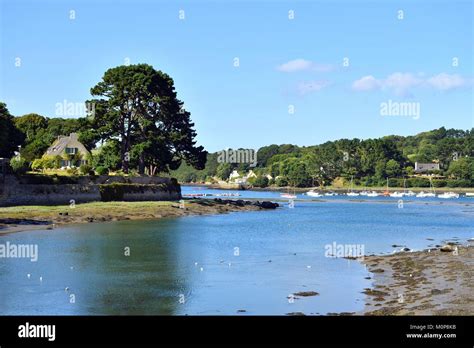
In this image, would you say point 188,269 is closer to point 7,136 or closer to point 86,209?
point 86,209

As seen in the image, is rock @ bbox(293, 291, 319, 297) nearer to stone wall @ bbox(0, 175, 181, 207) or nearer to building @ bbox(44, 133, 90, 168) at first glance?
stone wall @ bbox(0, 175, 181, 207)

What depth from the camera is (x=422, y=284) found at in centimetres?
3241

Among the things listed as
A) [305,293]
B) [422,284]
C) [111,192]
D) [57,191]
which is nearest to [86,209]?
[57,191]

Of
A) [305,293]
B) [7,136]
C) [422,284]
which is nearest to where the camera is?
[305,293]

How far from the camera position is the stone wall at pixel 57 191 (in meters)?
72.2

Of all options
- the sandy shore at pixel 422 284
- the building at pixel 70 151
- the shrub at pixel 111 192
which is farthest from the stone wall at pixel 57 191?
the sandy shore at pixel 422 284

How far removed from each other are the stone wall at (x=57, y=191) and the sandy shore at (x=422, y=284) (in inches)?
1747

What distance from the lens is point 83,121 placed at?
100375mm

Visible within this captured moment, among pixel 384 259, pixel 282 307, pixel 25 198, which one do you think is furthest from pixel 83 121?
pixel 282 307

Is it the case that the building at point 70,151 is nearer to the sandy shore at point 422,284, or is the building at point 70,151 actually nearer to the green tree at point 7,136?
the green tree at point 7,136

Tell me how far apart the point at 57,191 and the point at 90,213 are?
21.9 feet
